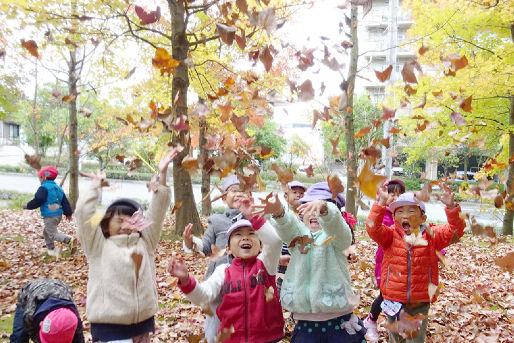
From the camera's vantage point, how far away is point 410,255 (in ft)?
9.86

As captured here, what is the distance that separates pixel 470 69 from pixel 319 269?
25.4 feet

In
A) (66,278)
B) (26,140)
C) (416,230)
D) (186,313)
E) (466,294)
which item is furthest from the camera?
(26,140)

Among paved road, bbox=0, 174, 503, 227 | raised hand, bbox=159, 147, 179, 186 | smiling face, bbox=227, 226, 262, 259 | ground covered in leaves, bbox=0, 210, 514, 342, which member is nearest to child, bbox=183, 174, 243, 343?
ground covered in leaves, bbox=0, 210, 514, 342

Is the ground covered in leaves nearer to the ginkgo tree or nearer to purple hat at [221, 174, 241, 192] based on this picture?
purple hat at [221, 174, 241, 192]

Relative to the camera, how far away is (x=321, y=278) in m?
2.44

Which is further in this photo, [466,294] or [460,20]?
[460,20]

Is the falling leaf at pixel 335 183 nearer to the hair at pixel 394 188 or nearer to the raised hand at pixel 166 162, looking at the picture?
the raised hand at pixel 166 162

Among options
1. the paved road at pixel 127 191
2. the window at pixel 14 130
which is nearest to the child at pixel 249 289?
the paved road at pixel 127 191

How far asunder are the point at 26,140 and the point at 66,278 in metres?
36.9

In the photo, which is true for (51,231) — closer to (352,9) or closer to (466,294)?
(466,294)

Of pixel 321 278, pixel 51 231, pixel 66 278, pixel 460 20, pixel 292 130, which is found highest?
pixel 460 20

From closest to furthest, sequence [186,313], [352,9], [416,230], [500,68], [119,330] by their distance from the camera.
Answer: [119,330] < [416,230] < [186,313] < [500,68] < [352,9]

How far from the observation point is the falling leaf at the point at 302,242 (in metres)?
2.43

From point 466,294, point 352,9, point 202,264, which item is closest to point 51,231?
point 202,264
